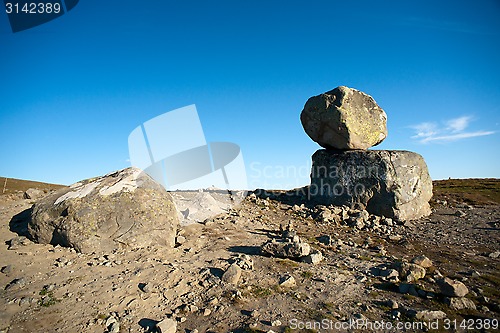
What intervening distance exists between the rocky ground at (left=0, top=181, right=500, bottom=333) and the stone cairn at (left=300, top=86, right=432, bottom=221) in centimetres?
424

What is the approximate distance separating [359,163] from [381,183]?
5.85 feet

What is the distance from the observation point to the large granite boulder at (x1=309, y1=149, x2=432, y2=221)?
1647cm

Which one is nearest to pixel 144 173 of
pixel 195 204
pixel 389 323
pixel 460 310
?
pixel 195 204

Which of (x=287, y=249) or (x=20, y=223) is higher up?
(x=20, y=223)

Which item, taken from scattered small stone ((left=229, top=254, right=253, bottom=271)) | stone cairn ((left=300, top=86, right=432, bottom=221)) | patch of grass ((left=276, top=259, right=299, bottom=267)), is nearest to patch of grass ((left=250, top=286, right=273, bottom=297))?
scattered small stone ((left=229, top=254, right=253, bottom=271))

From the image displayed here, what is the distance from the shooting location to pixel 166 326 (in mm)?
6168

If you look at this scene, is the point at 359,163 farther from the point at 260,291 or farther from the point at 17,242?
the point at 17,242

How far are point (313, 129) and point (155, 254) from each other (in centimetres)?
1409

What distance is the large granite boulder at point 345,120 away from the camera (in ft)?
59.4

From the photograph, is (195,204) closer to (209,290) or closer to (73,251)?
(73,251)

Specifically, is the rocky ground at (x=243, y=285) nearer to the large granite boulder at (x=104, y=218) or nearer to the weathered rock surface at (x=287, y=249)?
the weathered rock surface at (x=287, y=249)

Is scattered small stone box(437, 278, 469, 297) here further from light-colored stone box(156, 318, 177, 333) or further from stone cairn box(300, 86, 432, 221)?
stone cairn box(300, 86, 432, 221)

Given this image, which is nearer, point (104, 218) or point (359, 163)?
point (104, 218)

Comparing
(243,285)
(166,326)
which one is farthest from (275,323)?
(166,326)
